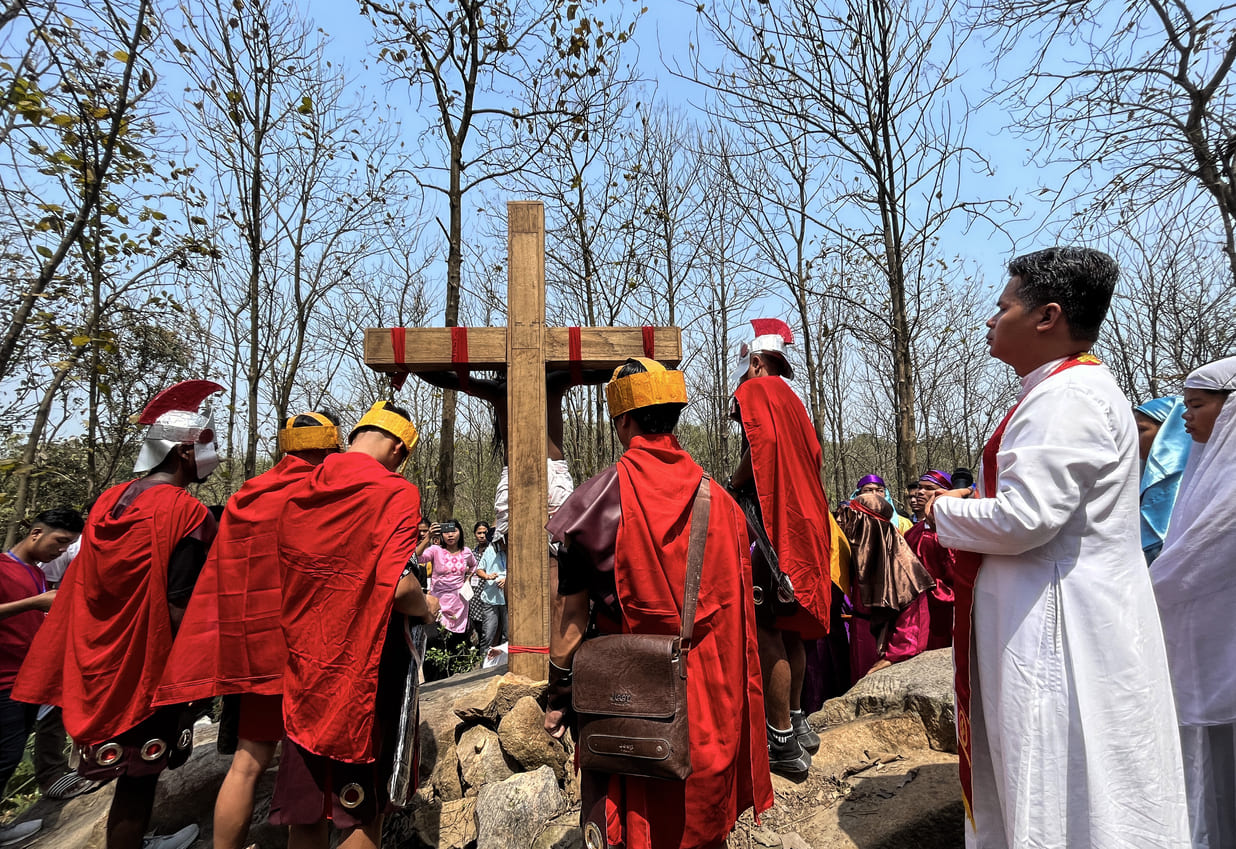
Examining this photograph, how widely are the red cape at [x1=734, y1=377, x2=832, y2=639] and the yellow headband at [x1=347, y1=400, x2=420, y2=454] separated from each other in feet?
5.28

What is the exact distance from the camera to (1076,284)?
6.48 feet

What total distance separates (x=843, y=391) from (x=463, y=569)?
37.9 ft

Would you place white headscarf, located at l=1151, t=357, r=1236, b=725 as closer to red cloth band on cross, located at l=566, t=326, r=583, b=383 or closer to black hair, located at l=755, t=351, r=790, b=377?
black hair, located at l=755, t=351, r=790, b=377

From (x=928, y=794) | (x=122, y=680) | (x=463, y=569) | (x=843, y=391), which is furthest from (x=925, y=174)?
(x=843, y=391)

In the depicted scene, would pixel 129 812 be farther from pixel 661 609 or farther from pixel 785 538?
pixel 785 538

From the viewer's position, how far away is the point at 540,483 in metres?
3.88

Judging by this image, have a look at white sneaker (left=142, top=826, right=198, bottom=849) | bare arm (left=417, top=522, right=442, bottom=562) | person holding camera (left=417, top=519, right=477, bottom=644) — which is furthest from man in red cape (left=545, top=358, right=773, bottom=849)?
person holding camera (left=417, top=519, right=477, bottom=644)

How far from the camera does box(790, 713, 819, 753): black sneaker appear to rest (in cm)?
354

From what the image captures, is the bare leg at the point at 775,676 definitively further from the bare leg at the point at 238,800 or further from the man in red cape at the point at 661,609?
the bare leg at the point at 238,800

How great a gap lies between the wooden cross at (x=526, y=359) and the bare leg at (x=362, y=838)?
118 cm

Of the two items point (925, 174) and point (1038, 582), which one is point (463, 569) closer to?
point (925, 174)

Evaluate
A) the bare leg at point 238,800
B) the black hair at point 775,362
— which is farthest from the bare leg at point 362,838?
the black hair at point 775,362

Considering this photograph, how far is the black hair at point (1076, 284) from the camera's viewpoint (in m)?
1.97

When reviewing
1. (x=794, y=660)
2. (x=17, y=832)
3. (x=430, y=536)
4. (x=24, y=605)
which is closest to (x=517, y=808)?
(x=794, y=660)
